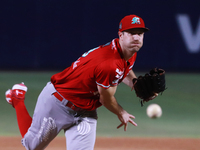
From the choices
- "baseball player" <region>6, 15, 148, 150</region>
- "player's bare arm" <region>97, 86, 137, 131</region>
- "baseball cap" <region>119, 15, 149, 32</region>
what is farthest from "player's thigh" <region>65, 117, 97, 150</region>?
"baseball cap" <region>119, 15, 149, 32</region>

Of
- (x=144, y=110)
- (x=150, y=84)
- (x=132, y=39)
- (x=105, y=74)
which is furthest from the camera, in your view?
(x=144, y=110)

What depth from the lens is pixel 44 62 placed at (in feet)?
44.8

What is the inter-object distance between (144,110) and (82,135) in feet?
16.0

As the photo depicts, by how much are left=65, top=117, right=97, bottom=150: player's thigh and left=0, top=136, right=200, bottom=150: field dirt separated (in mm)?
2057

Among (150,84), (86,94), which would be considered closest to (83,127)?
(86,94)

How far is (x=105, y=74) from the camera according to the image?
12.1 ft

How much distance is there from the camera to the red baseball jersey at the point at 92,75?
12.1 ft

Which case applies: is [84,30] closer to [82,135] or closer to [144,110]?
[144,110]

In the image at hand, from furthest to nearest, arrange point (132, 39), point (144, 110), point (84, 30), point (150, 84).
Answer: point (84, 30) → point (144, 110) → point (150, 84) → point (132, 39)

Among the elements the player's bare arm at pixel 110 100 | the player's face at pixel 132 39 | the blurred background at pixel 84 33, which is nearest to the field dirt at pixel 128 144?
the player's bare arm at pixel 110 100

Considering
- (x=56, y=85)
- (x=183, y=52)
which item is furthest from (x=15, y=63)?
(x=56, y=85)

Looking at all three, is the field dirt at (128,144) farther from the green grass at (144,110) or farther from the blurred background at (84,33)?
the blurred background at (84,33)

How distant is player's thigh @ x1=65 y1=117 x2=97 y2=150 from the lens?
4.06m

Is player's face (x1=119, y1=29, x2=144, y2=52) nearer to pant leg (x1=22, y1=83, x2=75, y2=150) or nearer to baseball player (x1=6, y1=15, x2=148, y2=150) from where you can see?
baseball player (x1=6, y1=15, x2=148, y2=150)
